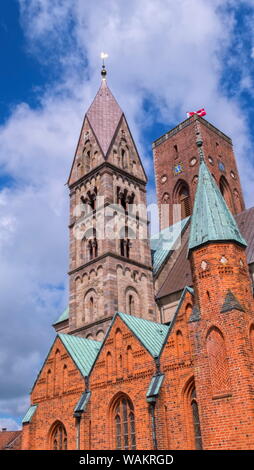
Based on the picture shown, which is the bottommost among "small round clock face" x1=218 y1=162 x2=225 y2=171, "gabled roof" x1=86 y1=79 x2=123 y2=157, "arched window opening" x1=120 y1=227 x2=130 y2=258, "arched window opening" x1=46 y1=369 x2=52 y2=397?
"arched window opening" x1=46 y1=369 x2=52 y2=397

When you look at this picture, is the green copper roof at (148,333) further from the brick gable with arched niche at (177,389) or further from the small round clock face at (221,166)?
the small round clock face at (221,166)

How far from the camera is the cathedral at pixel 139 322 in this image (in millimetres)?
16641

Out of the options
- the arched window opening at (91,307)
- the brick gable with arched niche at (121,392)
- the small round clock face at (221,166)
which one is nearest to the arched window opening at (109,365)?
the brick gable with arched niche at (121,392)

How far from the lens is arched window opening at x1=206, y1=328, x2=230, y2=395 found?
16172 mm

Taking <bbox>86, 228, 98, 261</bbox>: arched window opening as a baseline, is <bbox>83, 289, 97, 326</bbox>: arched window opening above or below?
below

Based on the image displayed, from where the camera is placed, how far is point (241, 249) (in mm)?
19234

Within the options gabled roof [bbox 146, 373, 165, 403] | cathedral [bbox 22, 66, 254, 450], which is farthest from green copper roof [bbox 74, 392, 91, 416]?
gabled roof [bbox 146, 373, 165, 403]

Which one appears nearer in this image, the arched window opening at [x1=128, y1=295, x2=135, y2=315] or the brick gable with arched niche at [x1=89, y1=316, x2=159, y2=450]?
the brick gable with arched niche at [x1=89, y1=316, x2=159, y2=450]

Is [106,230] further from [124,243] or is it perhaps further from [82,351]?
[82,351]

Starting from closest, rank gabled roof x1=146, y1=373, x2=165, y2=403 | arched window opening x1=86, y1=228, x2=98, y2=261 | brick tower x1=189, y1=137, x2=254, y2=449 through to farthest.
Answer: brick tower x1=189, y1=137, x2=254, y2=449, gabled roof x1=146, y1=373, x2=165, y2=403, arched window opening x1=86, y1=228, x2=98, y2=261

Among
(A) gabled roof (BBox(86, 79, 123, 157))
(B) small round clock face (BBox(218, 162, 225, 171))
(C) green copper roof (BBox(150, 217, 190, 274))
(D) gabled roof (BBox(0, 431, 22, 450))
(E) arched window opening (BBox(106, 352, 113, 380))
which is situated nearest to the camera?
(E) arched window opening (BBox(106, 352, 113, 380))

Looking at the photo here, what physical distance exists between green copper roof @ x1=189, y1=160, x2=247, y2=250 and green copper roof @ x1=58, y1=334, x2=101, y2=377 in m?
8.87

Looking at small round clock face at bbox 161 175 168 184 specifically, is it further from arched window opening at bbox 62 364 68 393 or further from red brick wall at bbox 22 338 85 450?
arched window opening at bbox 62 364 68 393

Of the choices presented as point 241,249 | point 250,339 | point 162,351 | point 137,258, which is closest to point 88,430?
point 162,351
